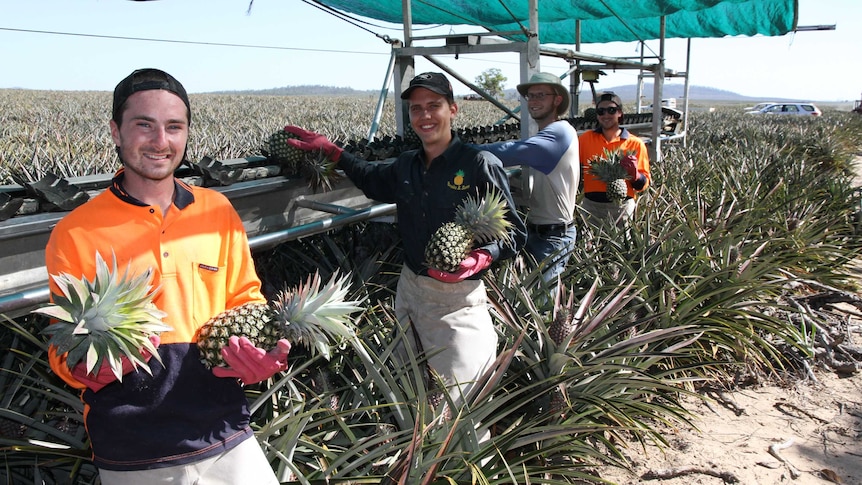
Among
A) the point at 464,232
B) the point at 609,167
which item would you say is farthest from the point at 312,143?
the point at 609,167

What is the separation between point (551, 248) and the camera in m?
4.66

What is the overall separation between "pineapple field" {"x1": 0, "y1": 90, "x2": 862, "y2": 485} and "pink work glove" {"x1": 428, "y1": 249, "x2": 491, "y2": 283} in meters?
0.35

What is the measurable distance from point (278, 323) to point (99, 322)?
1.54 feet

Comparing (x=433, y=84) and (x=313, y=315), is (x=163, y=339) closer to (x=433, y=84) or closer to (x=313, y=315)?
(x=313, y=315)

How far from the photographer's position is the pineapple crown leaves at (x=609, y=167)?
18.6 feet

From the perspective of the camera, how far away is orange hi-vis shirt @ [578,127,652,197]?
19.7ft

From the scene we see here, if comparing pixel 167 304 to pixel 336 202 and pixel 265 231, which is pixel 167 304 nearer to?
pixel 265 231

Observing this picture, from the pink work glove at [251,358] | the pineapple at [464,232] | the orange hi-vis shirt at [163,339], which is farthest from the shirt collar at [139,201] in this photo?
the pineapple at [464,232]

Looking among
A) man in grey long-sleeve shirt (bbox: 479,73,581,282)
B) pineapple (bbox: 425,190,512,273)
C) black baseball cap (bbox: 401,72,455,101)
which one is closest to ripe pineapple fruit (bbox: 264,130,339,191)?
black baseball cap (bbox: 401,72,455,101)

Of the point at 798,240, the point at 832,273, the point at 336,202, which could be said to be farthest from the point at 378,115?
the point at 832,273

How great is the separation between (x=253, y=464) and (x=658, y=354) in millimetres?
2527

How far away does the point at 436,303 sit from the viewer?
Result: 10.7 feet

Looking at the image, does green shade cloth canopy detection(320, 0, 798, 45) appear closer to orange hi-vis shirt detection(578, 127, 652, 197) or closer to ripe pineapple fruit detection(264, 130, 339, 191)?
orange hi-vis shirt detection(578, 127, 652, 197)

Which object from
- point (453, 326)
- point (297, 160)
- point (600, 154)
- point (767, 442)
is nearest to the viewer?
point (453, 326)
